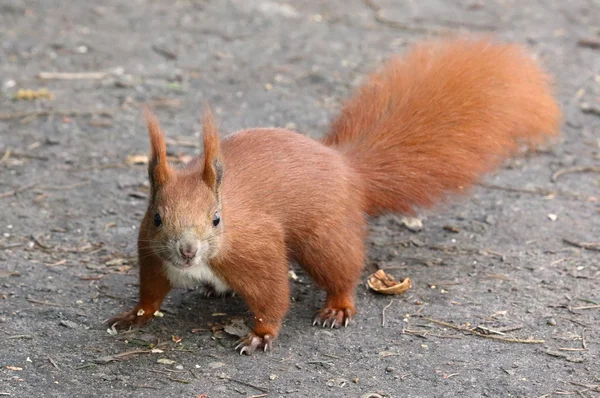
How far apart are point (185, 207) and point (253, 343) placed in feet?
1.81

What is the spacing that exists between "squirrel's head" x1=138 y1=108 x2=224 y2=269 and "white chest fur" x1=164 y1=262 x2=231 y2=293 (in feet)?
0.19

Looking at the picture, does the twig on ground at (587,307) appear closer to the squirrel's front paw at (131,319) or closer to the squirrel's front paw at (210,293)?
the squirrel's front paw at (210,293)

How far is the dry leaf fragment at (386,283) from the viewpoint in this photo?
3348 mm

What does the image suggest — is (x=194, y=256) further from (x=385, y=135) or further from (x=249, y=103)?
(x=249, y=103)

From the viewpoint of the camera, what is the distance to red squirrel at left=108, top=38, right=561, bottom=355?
9.21ft

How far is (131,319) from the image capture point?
311 centimetres

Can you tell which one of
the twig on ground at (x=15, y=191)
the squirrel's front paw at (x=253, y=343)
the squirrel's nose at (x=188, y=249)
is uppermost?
the squirrel's nose at (x=188, y=249)

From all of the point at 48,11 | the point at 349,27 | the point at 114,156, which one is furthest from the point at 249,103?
the point at 48,11

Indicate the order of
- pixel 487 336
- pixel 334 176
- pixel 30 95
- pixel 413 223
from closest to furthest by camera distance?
pixel 487 336, pixel 334 176, pixel 413 223, pixel 30 95

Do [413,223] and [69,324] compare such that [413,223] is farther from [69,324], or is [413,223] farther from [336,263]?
[69,324]

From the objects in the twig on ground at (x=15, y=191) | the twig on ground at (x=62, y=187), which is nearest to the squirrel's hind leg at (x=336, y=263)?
the twig on ground at (x=62, y=187)

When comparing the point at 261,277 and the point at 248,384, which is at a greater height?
the point at 261,277

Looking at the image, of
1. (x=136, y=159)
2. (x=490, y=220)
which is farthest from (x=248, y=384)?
(x=136, y=159)

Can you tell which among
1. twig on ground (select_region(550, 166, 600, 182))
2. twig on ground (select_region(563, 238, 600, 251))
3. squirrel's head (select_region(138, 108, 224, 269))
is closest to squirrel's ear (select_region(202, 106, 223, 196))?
squirrel's head (select_region(138, 108, 224, 269))
